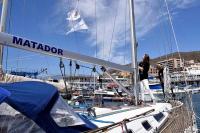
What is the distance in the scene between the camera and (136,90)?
479 inches

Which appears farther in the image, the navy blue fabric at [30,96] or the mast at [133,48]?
the mast at [133,48]

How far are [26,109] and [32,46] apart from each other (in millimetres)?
2963

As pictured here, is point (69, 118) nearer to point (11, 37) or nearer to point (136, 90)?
point (11, 37)

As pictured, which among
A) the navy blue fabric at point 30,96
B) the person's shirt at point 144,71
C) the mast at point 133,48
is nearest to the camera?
the navy blue fabric at point 30,96

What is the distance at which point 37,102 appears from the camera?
4.80m

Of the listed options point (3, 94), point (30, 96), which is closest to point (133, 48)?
point (30, 96)

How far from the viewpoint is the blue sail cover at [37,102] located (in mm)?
4621

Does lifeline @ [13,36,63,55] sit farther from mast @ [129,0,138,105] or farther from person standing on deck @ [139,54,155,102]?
person standing on deck @ [139,54,155,102]

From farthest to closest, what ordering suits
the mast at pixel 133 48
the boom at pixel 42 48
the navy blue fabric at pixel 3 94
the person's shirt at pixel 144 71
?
the person's shirt at pixel 144 71, the mast at pixel 133 48, the boom at pixel 42 48, the navy blue fabric at pixel 3 94

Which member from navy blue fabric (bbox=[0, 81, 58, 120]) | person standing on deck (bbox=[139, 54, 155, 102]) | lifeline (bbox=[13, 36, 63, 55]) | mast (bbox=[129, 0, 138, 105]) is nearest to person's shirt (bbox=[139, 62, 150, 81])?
person standing on deck (bbox=[139, 54, 155, 102])

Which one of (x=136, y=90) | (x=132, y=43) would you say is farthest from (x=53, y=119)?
(x=132, y=43)

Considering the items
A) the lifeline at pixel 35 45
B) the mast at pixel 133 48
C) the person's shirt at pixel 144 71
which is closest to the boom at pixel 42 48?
the lifeline at pixel 35 45

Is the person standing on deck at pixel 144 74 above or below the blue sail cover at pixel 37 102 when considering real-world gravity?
above

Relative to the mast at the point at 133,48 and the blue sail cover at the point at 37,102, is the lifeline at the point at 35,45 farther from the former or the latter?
the mast at the point at 133,48
